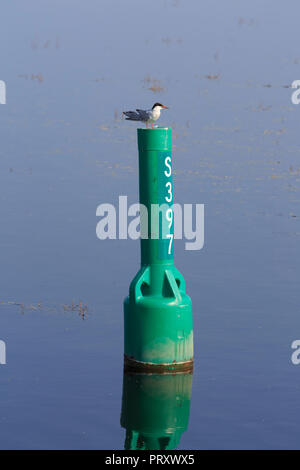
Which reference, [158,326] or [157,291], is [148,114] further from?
[158,326]

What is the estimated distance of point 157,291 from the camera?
19.6 m

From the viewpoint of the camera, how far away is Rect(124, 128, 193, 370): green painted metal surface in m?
19.3

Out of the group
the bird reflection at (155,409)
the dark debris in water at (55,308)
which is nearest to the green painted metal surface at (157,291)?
the bird reflection at (155,409)

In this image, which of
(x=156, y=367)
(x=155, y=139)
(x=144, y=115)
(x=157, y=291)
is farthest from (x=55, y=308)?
(x=155, y=139)

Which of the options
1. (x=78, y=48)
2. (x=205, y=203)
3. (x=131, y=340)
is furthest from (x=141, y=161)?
(x=78, y=48)

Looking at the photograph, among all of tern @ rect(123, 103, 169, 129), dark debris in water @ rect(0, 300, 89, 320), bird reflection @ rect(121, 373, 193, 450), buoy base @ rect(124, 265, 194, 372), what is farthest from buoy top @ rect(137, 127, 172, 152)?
dark debris in water @ rect(0, 300, 89, 320)

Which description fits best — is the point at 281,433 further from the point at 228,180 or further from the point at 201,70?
the point at 201,70

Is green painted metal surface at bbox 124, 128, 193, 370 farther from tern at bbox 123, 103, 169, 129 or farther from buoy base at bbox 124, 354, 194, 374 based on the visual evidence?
tern at bbox 123, 103, 169, 129

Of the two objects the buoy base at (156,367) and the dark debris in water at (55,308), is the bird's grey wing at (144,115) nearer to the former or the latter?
the dark debris in water at (55,308)

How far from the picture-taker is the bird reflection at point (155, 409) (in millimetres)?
17219

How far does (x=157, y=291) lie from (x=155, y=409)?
1.91m

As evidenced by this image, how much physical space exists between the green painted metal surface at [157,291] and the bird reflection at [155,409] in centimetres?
30

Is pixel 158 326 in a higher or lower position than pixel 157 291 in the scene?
lower

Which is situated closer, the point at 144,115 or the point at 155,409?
the point at 155,409
